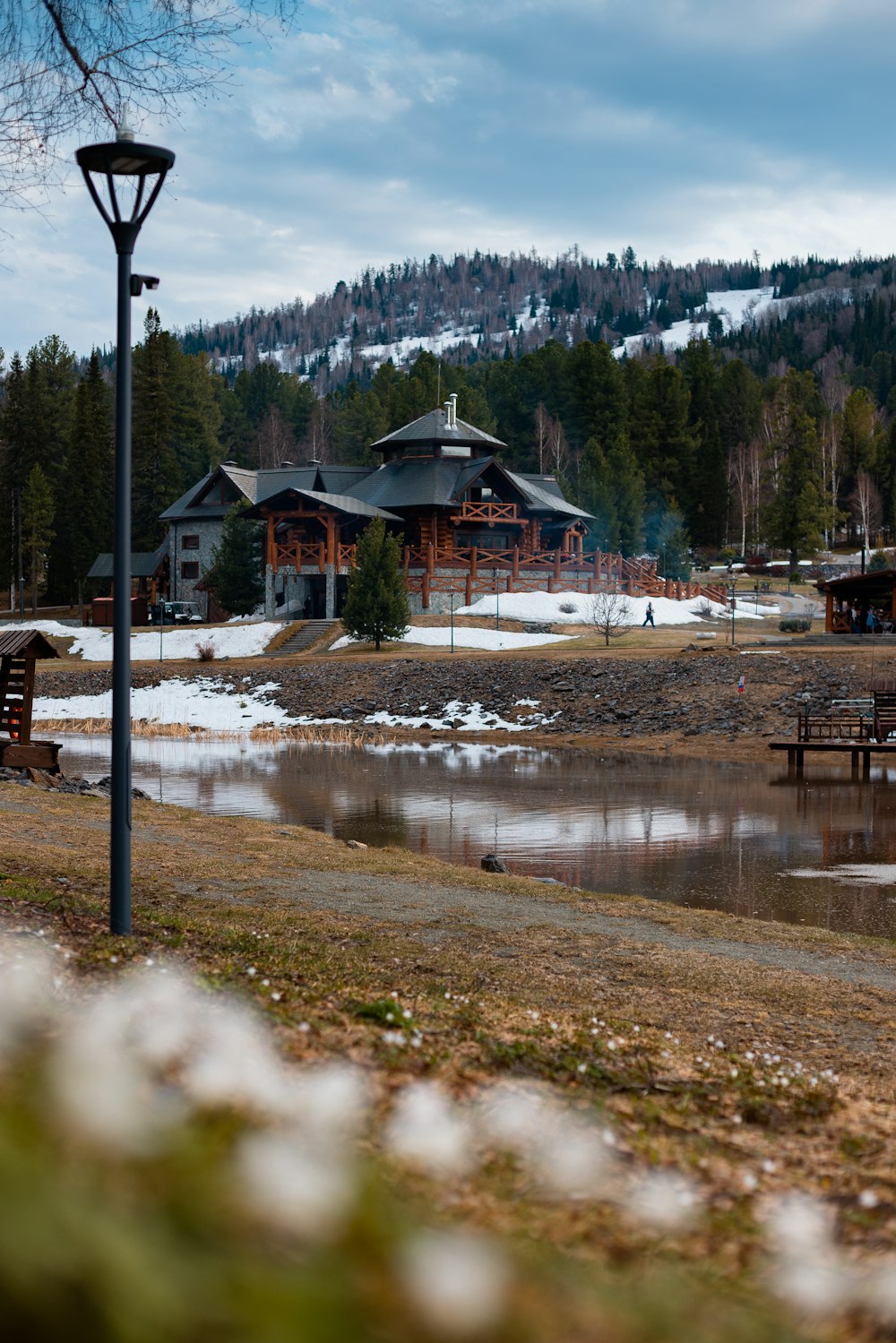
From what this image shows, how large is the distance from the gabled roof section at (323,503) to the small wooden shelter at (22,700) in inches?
1552

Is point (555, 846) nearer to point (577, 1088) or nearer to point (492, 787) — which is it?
point (492, 787)

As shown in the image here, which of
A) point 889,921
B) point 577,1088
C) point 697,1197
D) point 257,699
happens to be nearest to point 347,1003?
point 577,1088

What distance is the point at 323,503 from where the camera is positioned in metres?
61.4

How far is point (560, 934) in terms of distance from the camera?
10586 millimetres

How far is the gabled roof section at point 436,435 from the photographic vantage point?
223ft

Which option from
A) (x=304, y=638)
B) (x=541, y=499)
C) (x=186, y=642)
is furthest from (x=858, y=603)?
(x=186, y=642)

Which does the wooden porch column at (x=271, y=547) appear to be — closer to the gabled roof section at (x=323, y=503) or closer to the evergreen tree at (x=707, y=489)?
the gabled roof section at (x=323, y=503)

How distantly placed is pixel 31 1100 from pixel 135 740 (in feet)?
132

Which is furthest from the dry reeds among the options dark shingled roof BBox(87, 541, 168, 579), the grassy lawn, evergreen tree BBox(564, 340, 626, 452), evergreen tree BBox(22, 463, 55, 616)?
evergreen tree BBox(564, 340, 626, 452)

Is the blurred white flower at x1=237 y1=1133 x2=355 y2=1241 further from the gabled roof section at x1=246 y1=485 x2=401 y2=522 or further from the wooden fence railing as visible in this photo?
the gabled roof section at x1=246 y1=485 x2=401 y2=522

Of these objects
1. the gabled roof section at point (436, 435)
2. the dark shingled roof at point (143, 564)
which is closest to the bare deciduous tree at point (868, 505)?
the gabled roof section at point (436, 435)

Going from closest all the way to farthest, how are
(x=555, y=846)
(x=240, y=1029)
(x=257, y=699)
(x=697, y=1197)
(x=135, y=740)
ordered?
(x=697, y=1197) → (x=240, y=1029) → (x=555, y=846) → (x=135, y=740) → (x=257, y=699)

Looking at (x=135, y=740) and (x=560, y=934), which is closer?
(x=560, y=934)

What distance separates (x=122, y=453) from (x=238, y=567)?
5687 centimetres
